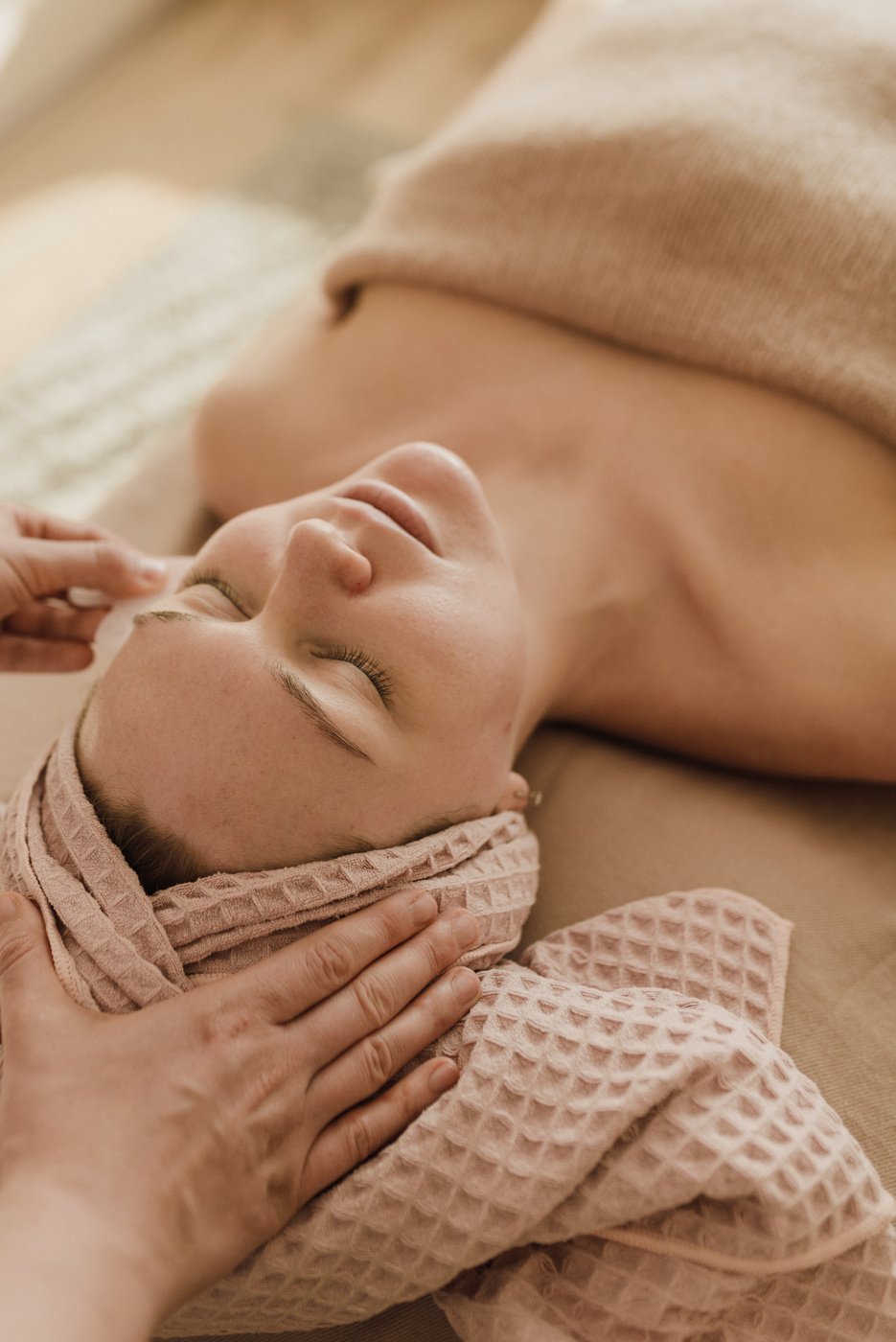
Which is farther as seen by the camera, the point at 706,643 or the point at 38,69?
the point at 38,69

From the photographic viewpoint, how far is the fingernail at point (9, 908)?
0.93 meters

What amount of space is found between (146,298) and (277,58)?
132 centimetres

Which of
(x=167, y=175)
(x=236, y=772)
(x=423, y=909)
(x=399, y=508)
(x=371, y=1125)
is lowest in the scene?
(x=371, y=1125)

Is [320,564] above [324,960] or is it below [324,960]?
above

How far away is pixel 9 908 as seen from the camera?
0.93m

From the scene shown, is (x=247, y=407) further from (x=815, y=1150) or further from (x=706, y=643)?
(x=815, y=1150)

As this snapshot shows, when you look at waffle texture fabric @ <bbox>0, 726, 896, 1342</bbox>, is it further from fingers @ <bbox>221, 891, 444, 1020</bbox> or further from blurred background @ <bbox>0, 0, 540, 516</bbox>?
blurred background @ <bbox>0, 0, 540, 516</bbox>

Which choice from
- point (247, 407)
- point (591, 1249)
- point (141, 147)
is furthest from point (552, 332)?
point (141, 147)

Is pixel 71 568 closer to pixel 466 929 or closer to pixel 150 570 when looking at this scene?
pixel 150 570

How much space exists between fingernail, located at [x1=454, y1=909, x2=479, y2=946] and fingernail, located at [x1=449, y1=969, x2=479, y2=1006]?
0.10 feet

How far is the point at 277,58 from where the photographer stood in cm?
332

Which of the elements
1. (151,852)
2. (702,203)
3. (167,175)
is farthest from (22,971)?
(167,175)

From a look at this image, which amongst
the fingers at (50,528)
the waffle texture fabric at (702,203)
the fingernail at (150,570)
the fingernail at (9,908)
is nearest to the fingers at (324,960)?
the fingernail at (9,908)

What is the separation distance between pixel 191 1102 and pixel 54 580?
65 cm
